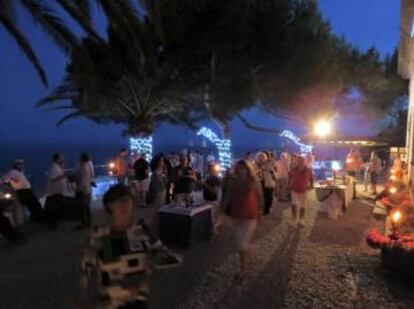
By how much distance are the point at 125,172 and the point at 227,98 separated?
636 cm

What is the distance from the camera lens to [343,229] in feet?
30.6

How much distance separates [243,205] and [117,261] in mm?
3297

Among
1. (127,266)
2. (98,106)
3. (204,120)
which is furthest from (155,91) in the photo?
(127,266)

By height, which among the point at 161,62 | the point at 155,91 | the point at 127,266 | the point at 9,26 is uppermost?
the point at 161,62

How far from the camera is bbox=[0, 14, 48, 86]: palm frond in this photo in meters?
6.34

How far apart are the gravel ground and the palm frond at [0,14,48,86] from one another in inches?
117

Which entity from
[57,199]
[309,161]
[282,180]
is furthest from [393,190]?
[57,199]

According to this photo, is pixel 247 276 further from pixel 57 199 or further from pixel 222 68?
pixel 222 68

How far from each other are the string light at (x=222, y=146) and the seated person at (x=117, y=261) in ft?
56.3

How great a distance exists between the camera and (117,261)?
2852 mm

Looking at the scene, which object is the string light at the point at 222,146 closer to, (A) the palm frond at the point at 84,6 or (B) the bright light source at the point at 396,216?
(B) the bright light source at the point at 396,216

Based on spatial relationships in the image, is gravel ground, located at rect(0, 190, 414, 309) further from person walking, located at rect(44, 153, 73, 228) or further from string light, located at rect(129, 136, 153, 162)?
string light, located at rect(129, 136, 153, 162)

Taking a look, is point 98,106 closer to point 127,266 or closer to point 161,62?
point 161,62

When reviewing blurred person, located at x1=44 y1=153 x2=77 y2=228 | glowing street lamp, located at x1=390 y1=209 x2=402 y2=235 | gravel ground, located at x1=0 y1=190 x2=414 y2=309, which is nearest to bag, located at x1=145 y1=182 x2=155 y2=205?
blurred person, located at x1=44 y1=153 x2=77 y2=228
